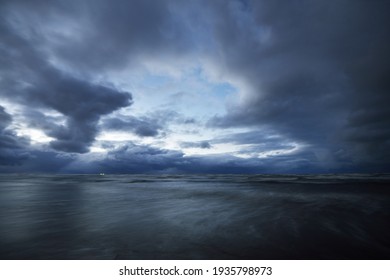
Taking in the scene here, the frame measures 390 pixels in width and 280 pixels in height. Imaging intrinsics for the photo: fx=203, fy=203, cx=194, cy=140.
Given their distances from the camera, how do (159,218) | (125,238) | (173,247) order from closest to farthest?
1. (173,247)
2. (125,238)
3. (159,218)

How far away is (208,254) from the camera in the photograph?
5.49m

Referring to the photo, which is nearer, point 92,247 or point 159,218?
point 92,247

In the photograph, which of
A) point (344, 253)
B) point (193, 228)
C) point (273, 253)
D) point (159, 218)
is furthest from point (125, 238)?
point (344, 253)

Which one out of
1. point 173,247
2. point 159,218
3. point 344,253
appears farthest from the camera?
point 159,218

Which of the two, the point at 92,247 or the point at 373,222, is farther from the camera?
the point at 373,222

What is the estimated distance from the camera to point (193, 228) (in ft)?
26.9

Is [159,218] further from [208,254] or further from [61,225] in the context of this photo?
[208,254]
